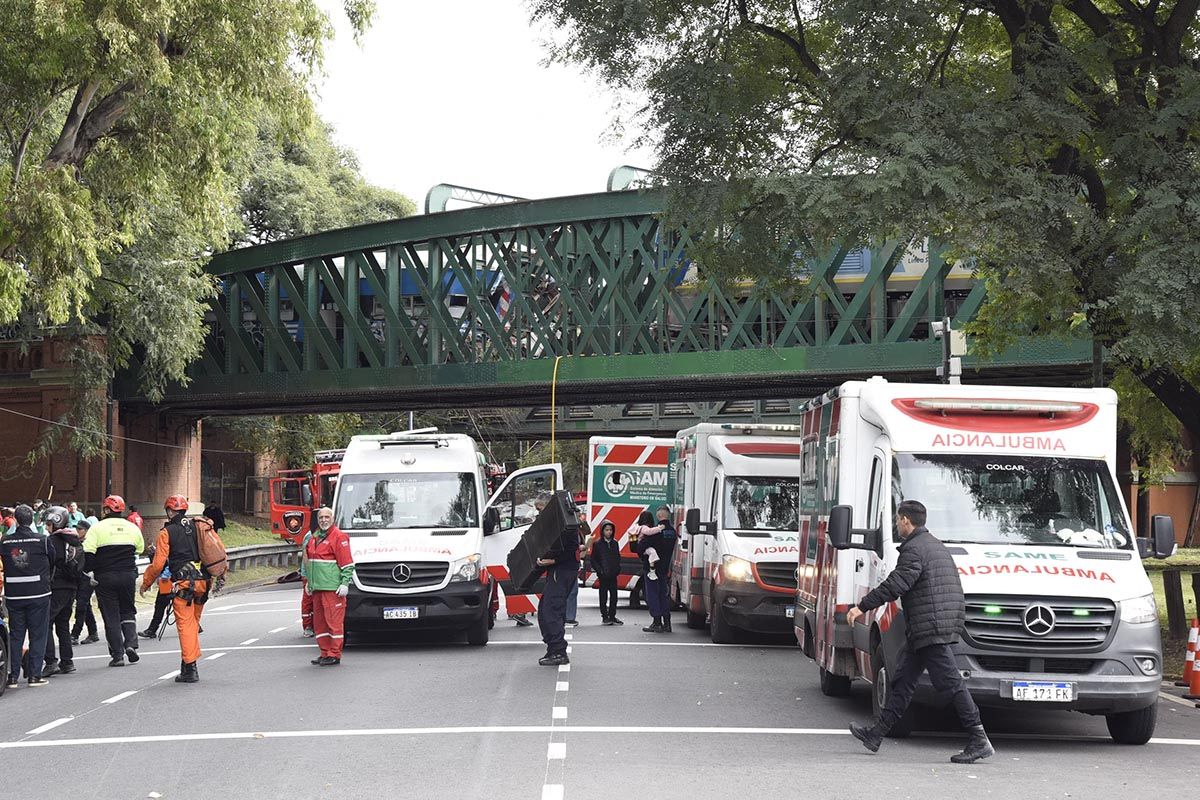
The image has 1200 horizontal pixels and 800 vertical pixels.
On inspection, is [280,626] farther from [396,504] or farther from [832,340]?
[832,340]

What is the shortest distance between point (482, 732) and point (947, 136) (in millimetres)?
7364

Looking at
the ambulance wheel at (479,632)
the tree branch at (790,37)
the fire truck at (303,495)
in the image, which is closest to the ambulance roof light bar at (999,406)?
the tree branch at (790,37)

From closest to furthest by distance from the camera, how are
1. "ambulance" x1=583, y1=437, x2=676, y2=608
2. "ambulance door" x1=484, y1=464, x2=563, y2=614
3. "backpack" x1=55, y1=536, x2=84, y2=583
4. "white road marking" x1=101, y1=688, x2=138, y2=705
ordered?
1. "white road marking" x1=101, y1=688, x2=138, y2=705
2. "backpack" x1=55, y1=536, x2=84, y2=583
3. "ambulance door" x1=484, y1=464, x2=563, y2=614
4. "ambulance" x1=583, y1=437, x2=676, y2=608

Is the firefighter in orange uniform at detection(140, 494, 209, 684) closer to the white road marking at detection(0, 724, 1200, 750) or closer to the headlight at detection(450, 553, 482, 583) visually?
the headlight at detection(450, 553, 482, 583)

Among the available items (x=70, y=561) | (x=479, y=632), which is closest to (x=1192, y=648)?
(x=479, y=632)

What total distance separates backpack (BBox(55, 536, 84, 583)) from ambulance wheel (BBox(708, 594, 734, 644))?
25.9 ft

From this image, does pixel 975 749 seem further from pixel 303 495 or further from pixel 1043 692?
pixel 303 495

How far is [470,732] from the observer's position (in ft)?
38.8

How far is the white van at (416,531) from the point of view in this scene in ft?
61.5

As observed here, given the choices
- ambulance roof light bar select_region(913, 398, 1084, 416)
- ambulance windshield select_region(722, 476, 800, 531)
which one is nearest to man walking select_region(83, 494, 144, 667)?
ambulance windshield select_region(722, 476, 800, 531)

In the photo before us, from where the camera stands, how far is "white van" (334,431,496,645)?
18.7 metres

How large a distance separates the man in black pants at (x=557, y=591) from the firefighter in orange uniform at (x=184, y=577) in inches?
145

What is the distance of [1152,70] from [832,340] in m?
20.6

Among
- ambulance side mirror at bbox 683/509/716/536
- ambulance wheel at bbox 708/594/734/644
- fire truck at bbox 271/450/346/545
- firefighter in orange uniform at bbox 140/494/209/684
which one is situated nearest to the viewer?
firefighter in orange uniform at bbox 140/494/209/684
